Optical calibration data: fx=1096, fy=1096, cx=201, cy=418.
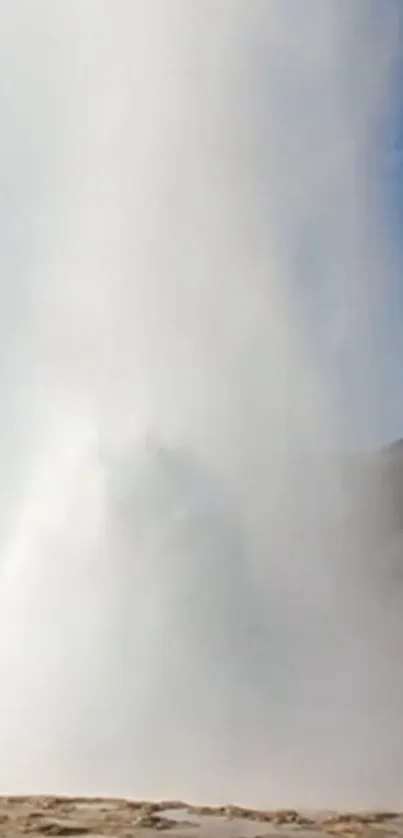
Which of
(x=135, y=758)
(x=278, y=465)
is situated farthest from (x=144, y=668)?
A: (x=278, y=465)

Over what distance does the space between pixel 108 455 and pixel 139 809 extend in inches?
573

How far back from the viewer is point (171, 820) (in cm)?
1485

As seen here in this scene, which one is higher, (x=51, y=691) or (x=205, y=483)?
(x=205, y=483)

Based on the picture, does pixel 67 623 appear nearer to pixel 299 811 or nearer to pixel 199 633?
pixel 199 633

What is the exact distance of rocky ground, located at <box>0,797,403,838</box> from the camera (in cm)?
1382

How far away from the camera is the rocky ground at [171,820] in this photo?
13820 millimetres

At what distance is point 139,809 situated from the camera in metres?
15.9

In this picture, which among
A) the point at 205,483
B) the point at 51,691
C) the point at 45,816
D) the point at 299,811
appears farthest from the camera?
the point at 205,483

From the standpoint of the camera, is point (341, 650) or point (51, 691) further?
point (341, 650)

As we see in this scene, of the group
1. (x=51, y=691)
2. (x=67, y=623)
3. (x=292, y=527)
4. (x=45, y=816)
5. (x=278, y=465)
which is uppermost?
(x=278, y=465)

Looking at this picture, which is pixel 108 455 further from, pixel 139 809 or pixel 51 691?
pixel 139 809

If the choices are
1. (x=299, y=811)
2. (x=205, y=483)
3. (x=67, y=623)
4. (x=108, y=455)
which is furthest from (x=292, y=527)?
(x=299, y=811)

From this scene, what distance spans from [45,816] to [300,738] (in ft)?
22.2

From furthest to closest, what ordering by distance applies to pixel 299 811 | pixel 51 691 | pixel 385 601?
pixel 385 601
pixel 51 691
pixel 299 811
